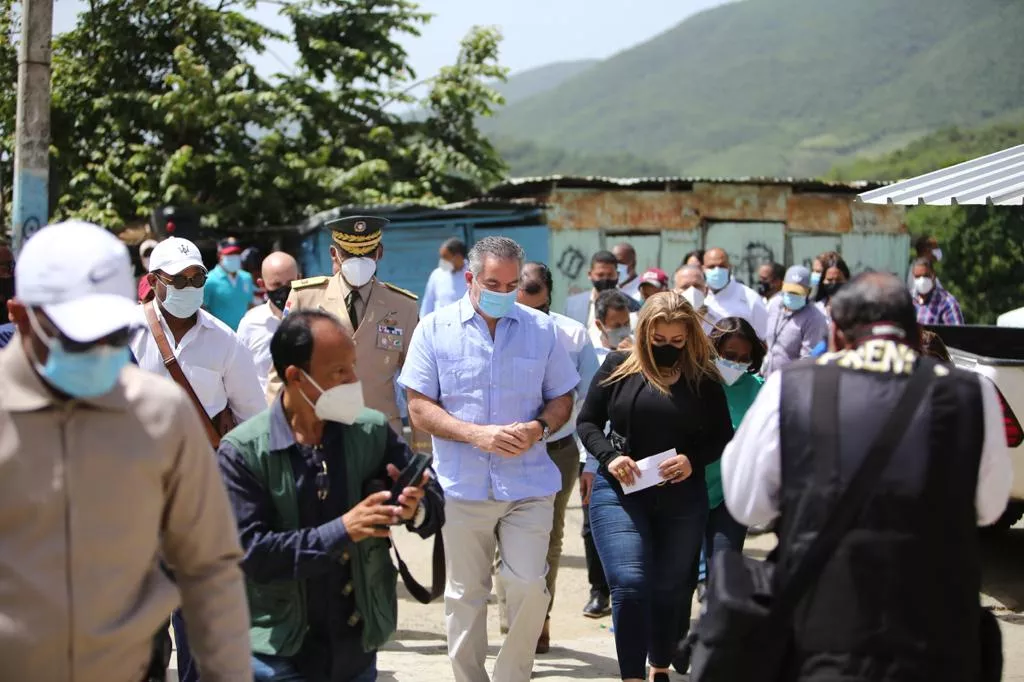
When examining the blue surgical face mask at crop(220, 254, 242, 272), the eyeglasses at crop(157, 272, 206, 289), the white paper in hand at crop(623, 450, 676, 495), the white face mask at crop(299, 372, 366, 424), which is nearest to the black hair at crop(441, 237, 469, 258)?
the blue surgical face mask at crop(220, 254, 242, 272)

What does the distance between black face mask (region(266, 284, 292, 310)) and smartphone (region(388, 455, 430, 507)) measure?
4.49 meters

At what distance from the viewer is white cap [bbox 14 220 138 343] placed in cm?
287

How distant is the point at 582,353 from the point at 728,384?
1.11m

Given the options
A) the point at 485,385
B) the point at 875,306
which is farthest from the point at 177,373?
the point at 875,306

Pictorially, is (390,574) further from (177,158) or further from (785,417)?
(177,158)

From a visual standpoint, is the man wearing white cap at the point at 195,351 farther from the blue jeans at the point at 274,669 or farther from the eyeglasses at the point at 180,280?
the blue jeans at the point at 274,669

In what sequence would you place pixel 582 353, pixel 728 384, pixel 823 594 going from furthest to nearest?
pixel 582 353, pixel 728 384, pixel 823 594

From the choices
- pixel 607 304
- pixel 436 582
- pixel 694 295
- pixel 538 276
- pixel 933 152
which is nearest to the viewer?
pixel 436 582

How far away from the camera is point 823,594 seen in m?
3.47

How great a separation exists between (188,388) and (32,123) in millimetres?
6657

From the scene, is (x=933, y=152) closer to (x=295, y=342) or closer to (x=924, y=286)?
(x=924, y=286)

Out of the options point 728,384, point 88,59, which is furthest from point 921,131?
point 728,384

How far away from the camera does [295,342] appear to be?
3963mm

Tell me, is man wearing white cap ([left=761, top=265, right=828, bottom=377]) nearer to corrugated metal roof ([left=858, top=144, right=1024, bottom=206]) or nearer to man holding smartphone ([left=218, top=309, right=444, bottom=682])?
corrugated metal roof ([left=858, top=144, right=1024, bottom=206])
